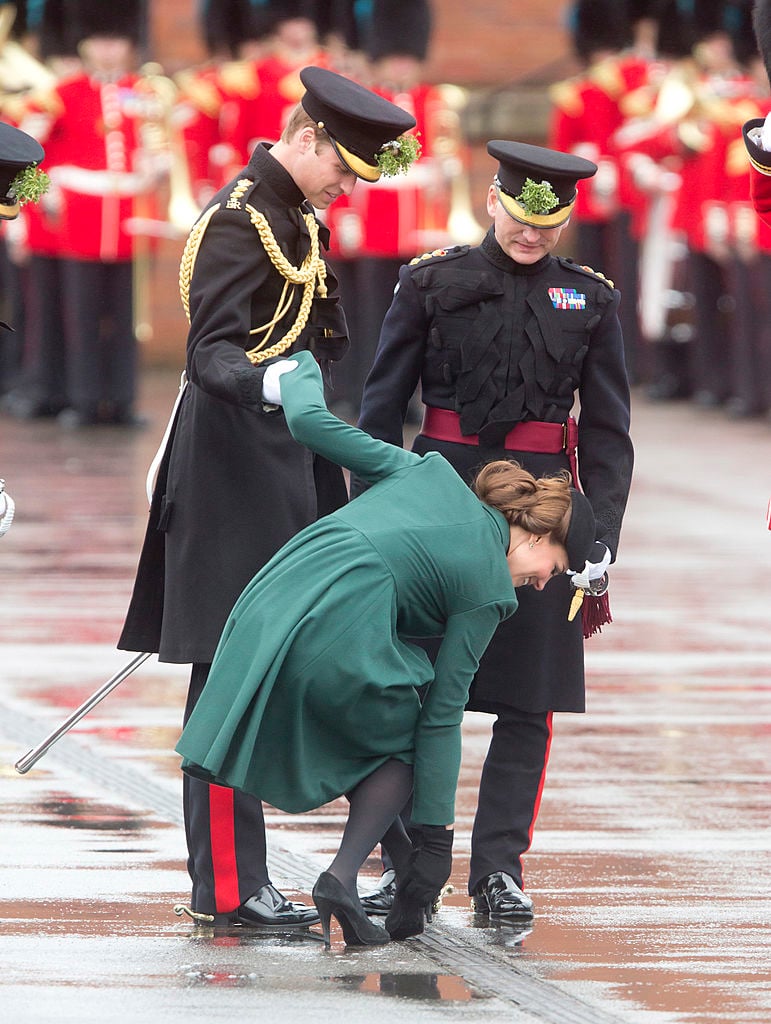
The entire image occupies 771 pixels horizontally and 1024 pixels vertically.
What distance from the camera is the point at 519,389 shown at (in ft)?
17.0

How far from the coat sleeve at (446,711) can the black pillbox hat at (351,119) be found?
0.92 meters

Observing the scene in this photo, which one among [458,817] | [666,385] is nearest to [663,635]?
[458,817]

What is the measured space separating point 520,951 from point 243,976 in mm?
547

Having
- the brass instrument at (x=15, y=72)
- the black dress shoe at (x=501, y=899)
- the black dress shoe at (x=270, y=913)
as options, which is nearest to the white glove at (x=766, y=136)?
the black dress shoe at (x=501, y=899)

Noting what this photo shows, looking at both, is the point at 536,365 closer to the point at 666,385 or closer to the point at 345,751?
the point at 345,751

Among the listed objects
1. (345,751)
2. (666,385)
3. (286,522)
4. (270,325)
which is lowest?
(666,385)

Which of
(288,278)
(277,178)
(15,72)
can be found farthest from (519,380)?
(15,72)

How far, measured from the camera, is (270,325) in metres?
4.98

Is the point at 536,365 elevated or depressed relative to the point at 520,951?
elevated

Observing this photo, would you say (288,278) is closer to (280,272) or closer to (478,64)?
(280,272)

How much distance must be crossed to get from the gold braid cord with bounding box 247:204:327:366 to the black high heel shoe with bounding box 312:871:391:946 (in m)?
1.01

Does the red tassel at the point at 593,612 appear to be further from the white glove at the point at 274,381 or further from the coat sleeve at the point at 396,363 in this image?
the white glove at the point at 274,381

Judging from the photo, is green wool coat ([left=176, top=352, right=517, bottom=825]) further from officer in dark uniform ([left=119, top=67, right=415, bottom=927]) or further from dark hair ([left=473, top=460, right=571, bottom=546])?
officer in dark uniform ([left=119, top=67, right=415, bottom=927])

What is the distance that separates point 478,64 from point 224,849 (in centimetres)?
1559
